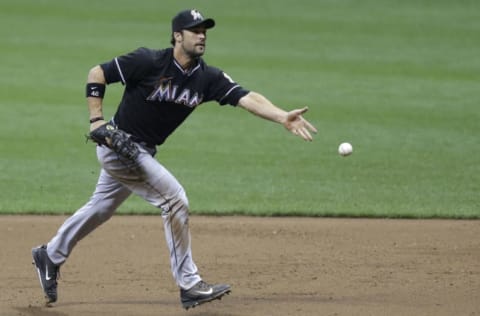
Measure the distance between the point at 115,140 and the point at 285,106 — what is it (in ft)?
27.0

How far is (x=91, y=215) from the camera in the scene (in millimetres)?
7160

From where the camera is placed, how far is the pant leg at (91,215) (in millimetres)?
7164

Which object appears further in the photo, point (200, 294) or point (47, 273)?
point (47, 273)

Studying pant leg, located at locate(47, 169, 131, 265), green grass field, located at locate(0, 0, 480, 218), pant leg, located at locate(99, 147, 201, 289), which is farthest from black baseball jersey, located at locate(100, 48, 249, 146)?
green grass field, located at locate(0, 0, 480, 218)

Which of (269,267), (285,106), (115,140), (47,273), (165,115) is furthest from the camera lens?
(285,106)

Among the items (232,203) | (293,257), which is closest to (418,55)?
(232,203)

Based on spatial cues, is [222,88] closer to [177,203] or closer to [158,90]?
[158,90]

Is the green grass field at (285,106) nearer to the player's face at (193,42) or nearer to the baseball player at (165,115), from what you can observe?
the baseball player at (165,115)

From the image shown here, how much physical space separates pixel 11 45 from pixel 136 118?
11911 mm

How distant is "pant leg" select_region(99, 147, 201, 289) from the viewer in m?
6.83

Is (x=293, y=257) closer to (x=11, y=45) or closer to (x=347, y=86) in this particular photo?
(x=347, y=86)

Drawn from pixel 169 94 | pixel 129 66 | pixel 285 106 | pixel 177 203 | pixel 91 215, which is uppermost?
pixel 129 66

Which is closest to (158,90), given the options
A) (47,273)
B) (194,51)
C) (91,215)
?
(194,51)

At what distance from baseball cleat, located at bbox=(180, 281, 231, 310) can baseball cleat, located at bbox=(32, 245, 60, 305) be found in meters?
0.97
